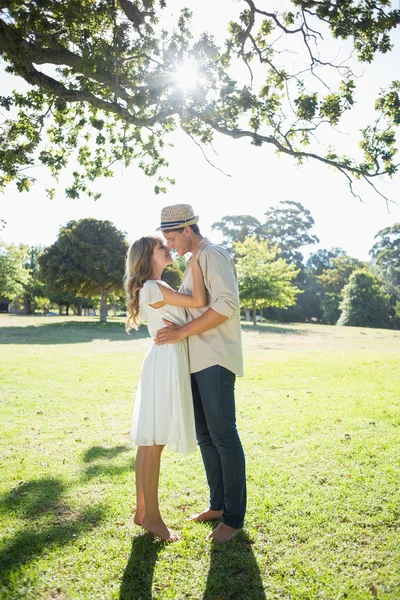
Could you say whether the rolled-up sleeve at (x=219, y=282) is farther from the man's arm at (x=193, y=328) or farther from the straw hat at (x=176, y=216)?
the straw hat at (x=176, y=216)

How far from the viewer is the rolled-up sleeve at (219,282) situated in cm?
349

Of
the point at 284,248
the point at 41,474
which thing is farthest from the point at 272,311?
the point at 41,474

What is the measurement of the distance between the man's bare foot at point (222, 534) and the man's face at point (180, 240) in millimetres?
2266

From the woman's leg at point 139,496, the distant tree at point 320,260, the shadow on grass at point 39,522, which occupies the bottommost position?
the shadow on grass at point 39,522

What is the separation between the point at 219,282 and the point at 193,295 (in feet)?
0.78

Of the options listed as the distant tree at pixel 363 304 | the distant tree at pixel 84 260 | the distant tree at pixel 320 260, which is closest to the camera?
A: the distant tree at pixel 84 260

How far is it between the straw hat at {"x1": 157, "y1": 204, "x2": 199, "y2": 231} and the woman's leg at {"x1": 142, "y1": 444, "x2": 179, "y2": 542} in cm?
181

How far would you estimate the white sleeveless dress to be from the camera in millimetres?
3494

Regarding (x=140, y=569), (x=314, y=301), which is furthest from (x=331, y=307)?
(x=140, y=569)

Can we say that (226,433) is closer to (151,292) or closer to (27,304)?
(151,292)

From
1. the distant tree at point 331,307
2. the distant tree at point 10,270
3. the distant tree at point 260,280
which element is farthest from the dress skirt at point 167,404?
the distant tree at point 331,307

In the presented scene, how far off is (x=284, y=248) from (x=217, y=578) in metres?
70.6

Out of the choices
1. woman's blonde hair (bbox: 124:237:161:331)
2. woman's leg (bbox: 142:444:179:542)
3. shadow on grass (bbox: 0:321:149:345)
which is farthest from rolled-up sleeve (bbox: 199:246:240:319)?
shadow on grass (bbox: 0:321:149:345)

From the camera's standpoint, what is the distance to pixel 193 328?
11.5 ft
